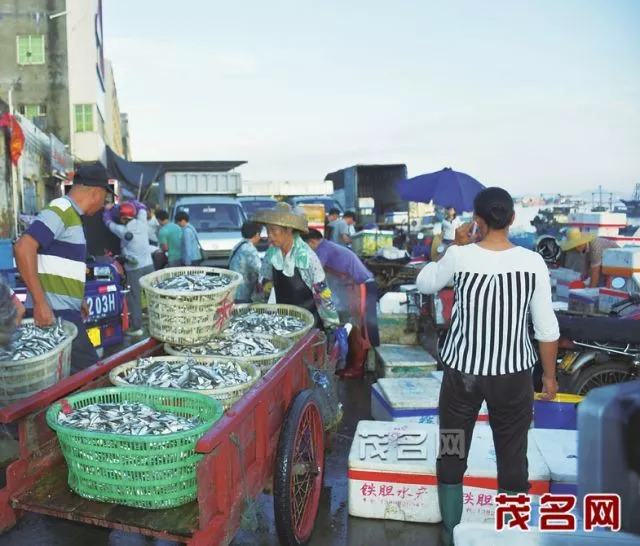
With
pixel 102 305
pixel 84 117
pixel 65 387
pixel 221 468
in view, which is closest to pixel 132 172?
pixel 84 117

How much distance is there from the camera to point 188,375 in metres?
3.34

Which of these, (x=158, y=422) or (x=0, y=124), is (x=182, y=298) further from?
(x=0, y=124)

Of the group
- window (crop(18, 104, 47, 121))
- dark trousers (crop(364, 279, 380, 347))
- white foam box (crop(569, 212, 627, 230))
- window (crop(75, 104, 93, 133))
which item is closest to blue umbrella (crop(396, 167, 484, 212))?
white foam box (crop(569, 212, 627, 230))

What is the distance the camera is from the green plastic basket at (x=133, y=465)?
2.41m

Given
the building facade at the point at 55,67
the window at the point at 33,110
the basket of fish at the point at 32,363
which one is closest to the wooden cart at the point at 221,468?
the basket of fish at the point at 32,363

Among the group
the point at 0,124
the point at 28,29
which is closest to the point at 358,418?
the point at 0,124

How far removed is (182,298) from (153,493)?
145 cm

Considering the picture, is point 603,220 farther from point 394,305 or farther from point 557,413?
point 557,413

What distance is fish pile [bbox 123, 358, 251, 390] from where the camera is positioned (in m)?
3.27

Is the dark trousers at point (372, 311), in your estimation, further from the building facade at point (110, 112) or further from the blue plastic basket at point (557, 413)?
the building facade at point (110, 112)

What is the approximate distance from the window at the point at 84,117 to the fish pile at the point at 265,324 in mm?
29652

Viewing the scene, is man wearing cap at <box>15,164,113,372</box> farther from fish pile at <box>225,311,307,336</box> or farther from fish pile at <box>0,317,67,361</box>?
fish pile at <box>225,311,307,336</box>

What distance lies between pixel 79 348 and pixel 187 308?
1.02m

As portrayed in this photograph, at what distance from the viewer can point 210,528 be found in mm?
2363
